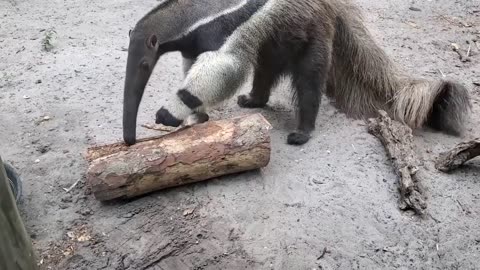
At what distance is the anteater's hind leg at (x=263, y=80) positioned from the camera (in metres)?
4.55

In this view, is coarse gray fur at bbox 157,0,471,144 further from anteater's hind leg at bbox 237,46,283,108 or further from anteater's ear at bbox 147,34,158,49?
anteater's ear at bbox 147,34,158,49

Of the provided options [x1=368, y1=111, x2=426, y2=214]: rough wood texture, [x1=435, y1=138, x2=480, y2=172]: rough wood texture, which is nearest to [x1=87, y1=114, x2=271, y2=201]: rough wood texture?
[x1=368, y1=111, x2=426, y2=214]: rough wood texture

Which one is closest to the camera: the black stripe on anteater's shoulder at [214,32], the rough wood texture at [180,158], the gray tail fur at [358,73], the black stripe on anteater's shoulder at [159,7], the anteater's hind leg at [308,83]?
the rough wood texture at [180,158]

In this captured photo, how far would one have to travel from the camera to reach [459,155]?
398 centimetres

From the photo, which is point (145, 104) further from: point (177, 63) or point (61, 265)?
point (61, 265)

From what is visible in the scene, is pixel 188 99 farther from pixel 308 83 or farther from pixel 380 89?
pixel 380 89

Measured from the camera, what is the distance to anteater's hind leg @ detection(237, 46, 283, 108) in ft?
14.9

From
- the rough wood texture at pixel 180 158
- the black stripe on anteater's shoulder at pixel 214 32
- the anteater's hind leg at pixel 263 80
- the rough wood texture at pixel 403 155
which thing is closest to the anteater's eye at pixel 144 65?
the black stripe on anteater's shoulder at pixel 214 32

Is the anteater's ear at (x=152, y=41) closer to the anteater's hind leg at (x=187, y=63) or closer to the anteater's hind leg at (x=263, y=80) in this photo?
the anteater's hind leg at (x=187, y=63)

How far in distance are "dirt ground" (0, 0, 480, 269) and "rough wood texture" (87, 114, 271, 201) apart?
161mm

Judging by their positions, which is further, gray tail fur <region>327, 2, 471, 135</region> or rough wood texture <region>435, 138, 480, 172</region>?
gray tail fur <region>327, 2, 471, 135</region>

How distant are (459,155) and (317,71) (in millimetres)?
1298

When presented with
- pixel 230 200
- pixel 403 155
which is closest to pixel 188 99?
pixel 230 200

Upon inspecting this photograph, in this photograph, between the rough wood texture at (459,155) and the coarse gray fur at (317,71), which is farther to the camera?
the coarse gray fur at (317,71)
